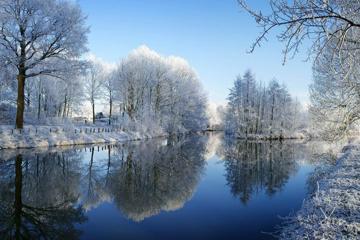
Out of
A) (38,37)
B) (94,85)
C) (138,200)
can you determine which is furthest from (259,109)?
(138,200)

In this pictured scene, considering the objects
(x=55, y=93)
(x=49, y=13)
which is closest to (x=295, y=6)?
(x=49, y=13)

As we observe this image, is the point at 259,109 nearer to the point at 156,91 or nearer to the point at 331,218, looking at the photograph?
the point at 156,91

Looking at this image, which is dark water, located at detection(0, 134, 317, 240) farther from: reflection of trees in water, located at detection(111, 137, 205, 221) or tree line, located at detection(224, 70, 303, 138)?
tree line, located at detection(224, 70, 303, 138)

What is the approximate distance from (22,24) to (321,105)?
20066 mm

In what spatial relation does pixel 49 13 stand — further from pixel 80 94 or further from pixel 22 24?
pixel 80 94

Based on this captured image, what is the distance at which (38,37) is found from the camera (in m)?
20.6

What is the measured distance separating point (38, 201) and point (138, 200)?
9.54 feet

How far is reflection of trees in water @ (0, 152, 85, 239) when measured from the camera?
6.14m

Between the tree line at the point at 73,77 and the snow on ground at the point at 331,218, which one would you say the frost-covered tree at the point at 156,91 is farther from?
the snow on ground at the point at 331,218

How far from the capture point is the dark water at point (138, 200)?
22.0 ft

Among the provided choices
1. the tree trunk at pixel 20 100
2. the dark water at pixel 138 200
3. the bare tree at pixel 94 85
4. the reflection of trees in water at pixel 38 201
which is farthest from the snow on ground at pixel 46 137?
the bare tree at pixel 94 85

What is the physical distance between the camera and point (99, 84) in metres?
53.3

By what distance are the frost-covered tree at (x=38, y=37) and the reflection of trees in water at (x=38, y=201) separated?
31.5ft

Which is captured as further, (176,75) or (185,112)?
(185,112)
